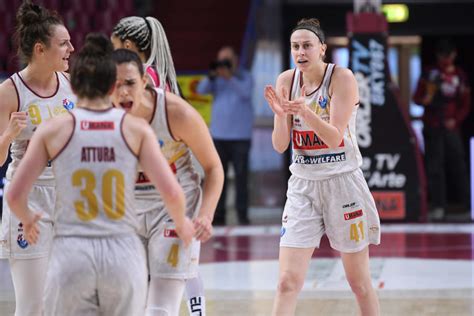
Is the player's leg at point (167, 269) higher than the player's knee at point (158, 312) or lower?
higher

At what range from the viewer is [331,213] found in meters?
5.54

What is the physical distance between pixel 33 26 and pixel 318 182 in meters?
1.61

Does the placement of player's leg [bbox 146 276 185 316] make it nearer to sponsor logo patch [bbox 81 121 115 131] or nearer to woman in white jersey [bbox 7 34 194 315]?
woman in white jersey [bbox 7 34 194 315]

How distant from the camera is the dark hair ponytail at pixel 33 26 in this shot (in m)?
5.30

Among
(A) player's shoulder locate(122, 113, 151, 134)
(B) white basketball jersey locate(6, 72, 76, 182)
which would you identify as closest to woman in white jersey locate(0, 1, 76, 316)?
(B) white basketball jersey locate(6, 72, 76, 182)

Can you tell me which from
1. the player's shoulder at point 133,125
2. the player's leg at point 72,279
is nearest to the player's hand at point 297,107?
the player's shoulder at point 133,125

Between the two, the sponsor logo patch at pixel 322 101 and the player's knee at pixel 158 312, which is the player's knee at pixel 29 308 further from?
the sponsor logo patch at pixel 322 101

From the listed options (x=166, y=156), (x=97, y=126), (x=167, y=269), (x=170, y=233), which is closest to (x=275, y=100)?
(x=166, y=156)

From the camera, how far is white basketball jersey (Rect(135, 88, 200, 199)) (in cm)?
448

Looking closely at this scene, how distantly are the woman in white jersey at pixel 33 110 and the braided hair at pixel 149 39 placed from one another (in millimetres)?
476

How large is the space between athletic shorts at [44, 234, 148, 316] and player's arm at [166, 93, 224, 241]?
0.56m

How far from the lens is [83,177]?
154 inches

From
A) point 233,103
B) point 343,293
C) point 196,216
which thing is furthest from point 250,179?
point 196,216

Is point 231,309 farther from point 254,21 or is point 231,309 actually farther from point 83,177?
point 254,21
